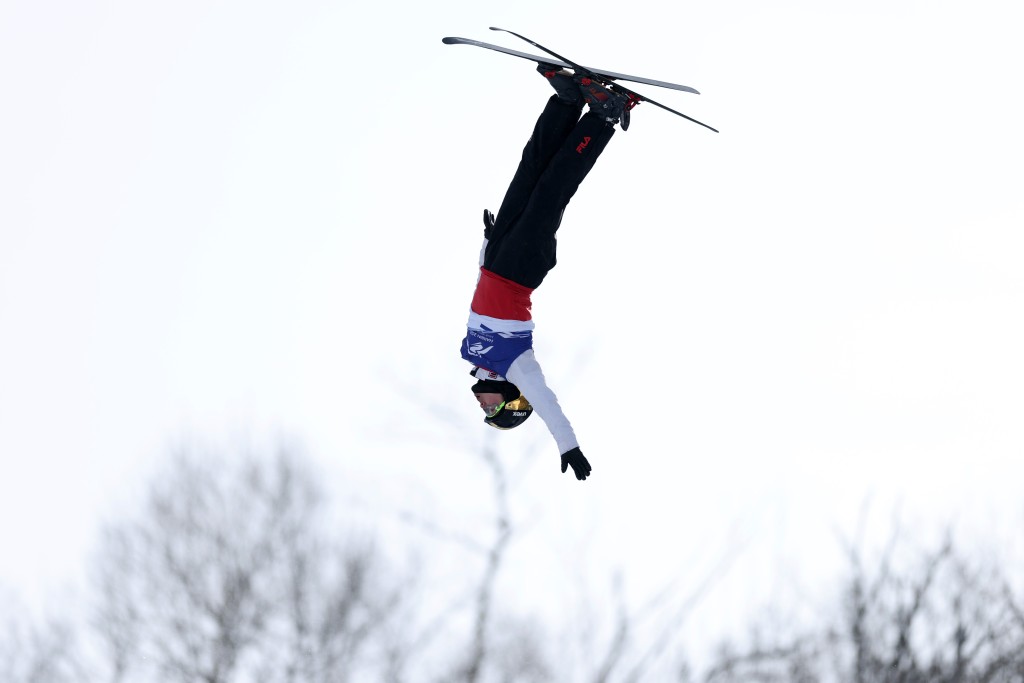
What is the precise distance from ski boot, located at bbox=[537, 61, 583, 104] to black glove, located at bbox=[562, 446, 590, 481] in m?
2.11

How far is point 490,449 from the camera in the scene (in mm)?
19984

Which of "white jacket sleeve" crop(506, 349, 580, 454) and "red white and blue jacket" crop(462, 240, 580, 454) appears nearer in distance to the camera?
"white jacket sleeve" crop(506, 349, 580, 454)

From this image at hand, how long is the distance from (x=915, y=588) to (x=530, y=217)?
Result: 1272cm

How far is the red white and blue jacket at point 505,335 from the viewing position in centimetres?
898

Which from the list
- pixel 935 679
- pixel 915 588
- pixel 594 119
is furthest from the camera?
pixel 915 588

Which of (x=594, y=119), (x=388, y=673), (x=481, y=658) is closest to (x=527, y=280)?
(x=594, y=119)

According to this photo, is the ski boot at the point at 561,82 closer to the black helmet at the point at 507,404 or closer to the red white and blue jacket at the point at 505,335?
the red white and blue jacket at the point at 505,335

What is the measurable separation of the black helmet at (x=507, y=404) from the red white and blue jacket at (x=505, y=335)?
112mm

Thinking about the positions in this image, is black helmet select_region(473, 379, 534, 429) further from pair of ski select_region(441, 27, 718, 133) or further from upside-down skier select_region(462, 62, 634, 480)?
pair of ski select_region(441, 27, 718, 133)

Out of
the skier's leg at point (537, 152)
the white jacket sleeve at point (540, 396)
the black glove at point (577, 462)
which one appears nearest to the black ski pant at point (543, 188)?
the skier's leg at point (537, 152)

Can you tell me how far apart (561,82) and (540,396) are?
1.91 meters

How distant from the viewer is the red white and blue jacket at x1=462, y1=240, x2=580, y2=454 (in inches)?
354

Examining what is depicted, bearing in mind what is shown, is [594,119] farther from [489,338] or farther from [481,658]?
[481,658]

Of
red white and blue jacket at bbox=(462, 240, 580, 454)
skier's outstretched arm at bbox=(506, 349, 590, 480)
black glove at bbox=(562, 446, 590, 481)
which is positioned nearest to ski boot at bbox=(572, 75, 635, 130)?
red white and blue jacket at bbox=(462, 240, 580, 454)
